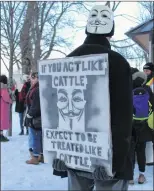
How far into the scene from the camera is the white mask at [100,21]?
2.53 metres

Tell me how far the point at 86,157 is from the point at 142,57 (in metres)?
27.7

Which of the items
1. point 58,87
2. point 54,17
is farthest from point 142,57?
point 58,87

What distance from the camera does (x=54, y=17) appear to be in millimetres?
19281

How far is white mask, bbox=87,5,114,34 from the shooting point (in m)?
2.53

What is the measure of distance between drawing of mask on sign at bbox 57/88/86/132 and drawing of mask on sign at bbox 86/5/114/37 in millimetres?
451

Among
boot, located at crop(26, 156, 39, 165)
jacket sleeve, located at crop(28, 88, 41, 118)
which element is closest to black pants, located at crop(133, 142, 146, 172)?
jacket sleeve, located at crop(28, 88, 41, 118)

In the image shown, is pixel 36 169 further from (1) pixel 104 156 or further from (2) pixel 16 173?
(1) pixel 104 156

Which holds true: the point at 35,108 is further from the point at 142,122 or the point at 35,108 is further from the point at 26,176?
the point at 142,122

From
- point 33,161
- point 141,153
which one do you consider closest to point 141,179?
point 141,153

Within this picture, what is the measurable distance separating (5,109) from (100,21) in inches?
271

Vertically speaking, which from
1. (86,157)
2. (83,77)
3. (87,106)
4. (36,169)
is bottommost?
(36,169)

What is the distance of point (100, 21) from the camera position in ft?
8.38

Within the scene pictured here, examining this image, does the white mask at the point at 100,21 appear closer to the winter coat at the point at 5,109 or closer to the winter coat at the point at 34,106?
the winter coat at the point at 34,106

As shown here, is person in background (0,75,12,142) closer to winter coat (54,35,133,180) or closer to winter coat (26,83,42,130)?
winter coat (26,83,42,130)
